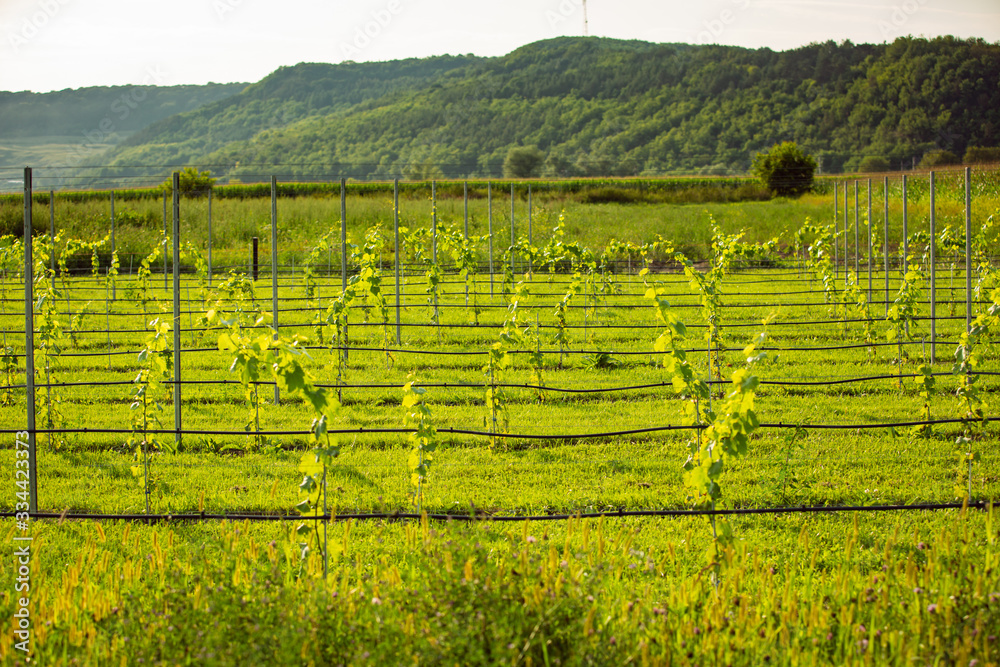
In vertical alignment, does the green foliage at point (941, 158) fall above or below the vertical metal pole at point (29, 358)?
above

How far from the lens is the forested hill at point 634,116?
2445 inches

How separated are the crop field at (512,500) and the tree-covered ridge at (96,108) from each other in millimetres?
132150

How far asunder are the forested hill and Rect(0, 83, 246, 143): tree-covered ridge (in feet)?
46.4

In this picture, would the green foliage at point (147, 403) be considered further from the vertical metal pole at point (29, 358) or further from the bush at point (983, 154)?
the bush at point (983, 154)

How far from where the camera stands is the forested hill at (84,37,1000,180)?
204 ft

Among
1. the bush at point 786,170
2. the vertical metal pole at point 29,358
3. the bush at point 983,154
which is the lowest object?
the vertical metal pole at point 29,358

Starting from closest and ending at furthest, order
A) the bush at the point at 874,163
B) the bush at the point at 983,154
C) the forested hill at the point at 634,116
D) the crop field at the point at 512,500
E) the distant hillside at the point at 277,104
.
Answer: the crop field at the point at 512,500 → the bush at the point at 983,154 → the bush at the point at 874,163 → the forested hill at the point at 634,116 → the distant hillside at the point at 277,104

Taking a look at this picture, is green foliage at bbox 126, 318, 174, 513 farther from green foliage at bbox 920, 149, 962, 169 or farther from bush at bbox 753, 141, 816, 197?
green foliage at bbox 920, 149, 962, 169

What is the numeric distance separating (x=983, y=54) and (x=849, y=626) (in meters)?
70.5

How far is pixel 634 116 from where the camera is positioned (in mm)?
79438

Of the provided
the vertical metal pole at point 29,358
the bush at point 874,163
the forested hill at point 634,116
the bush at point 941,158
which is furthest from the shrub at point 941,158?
the vertical metal pole at point 29,358

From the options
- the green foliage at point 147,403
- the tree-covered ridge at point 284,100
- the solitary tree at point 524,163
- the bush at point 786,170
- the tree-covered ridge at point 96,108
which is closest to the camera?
the green foliage at point 147,403

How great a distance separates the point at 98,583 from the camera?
11.2 ft

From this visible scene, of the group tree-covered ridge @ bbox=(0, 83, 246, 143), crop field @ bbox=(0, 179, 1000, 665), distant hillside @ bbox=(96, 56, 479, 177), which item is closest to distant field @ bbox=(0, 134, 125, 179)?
tree-covered ridge @ bbox=(0, 83, 246, 143)
